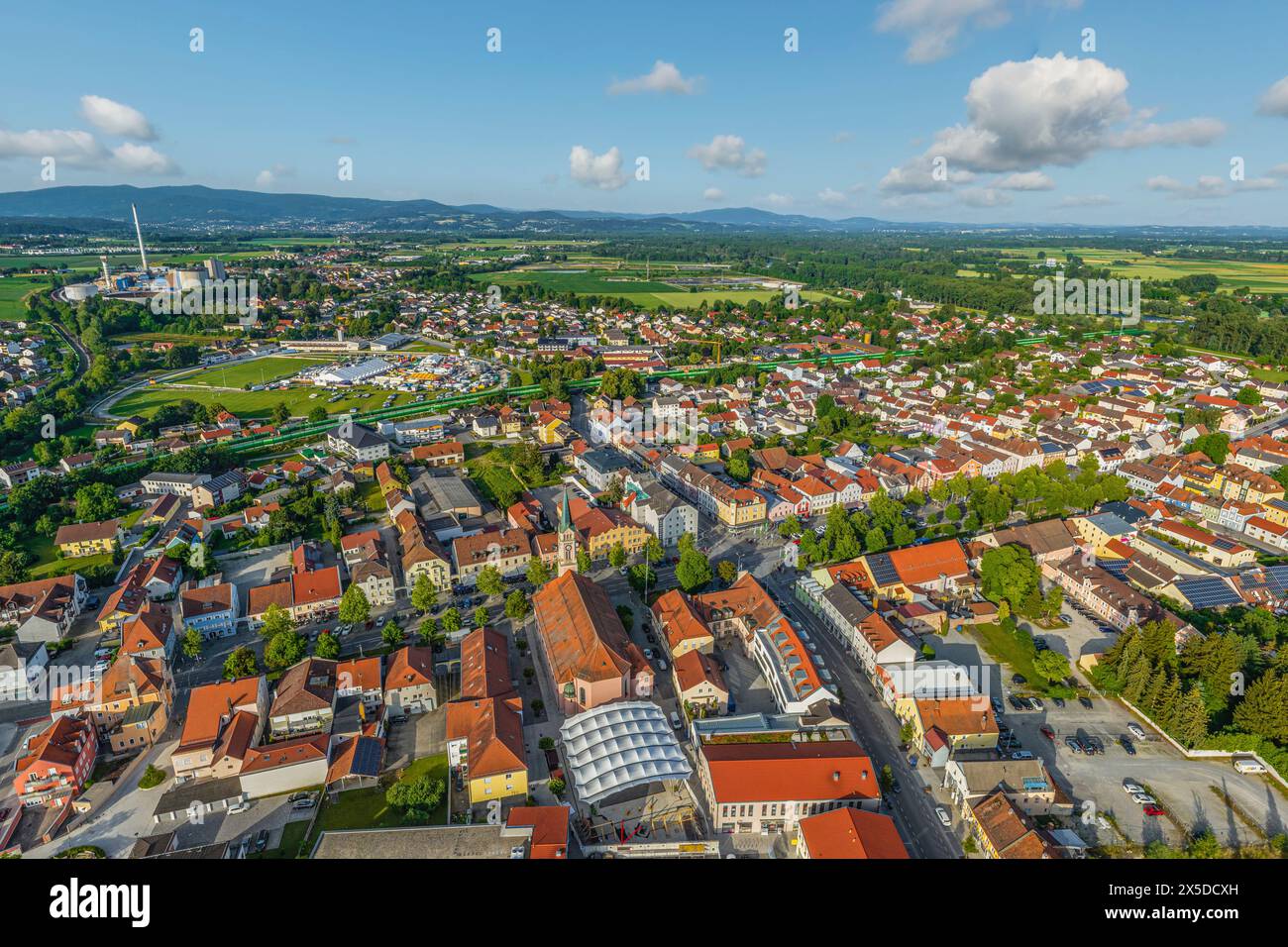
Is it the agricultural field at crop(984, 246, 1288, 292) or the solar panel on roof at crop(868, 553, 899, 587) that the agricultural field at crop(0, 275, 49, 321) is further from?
the agricultural field at crop(984, 246, 1288, 292)

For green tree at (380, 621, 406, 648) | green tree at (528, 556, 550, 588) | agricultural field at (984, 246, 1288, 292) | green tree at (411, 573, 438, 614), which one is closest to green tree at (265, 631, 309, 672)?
green tree at (380, 621, 406, 648)

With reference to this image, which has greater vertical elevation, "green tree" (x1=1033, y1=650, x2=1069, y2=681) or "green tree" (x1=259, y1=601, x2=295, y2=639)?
"green tree" (x1=259, y1=601, x2=295, y2=639)

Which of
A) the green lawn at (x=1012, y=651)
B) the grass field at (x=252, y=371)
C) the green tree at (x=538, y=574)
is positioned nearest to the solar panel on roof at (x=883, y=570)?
the green lawn at (x=1012, y=651)

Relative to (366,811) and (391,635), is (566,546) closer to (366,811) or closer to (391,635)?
(391,635)

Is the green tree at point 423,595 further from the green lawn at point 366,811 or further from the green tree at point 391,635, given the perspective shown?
the green lawn at point 366,811

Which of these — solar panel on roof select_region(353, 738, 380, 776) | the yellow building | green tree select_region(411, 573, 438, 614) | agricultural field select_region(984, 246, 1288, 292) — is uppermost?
agricultural field select_region(984, 246, 1288, 292)
